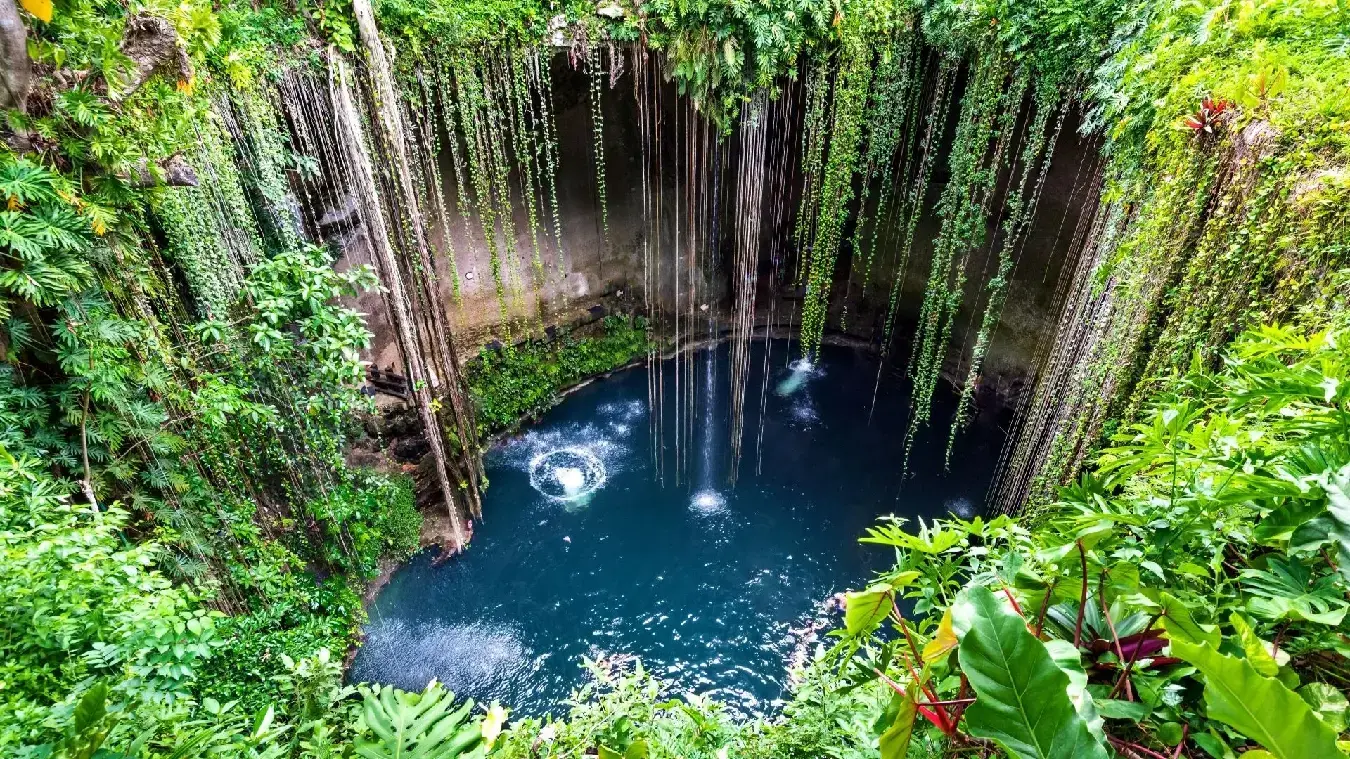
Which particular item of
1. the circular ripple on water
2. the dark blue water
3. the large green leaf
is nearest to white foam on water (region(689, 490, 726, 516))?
the dark blue water

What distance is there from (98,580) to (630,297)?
299 inches

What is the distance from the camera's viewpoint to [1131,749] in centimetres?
99

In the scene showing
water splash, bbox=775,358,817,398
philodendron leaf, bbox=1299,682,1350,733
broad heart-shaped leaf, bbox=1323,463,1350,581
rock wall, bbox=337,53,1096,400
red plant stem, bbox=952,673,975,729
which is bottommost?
water splash, bbox=775,358,817,398

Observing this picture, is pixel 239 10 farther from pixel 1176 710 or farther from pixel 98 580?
pixel 1176 710

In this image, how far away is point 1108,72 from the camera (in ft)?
15.4

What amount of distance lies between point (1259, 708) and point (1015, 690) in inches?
10.0

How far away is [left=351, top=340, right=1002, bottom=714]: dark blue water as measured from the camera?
214 inches

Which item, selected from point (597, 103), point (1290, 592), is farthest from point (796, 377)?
point (1290, 592)

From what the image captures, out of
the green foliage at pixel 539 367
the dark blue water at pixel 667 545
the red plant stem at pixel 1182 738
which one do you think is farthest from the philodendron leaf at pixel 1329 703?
the green foliage at pixel 539 367

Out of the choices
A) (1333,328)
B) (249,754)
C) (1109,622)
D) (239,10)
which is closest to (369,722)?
(249,754)

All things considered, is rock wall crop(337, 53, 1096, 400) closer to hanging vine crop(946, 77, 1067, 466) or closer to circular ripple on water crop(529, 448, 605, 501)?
hanging vine crop(946, 77, 1067, 466)

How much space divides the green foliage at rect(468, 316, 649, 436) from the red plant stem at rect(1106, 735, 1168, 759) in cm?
721

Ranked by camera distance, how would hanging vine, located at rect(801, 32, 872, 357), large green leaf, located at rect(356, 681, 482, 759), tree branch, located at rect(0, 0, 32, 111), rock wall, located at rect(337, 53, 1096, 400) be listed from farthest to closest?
rock wall, located at rect(337, 53, 1096, 400)
hanging vine, located at rect(801, 32, 872, 357)
tree branch, located at rect(0, 0, 32, 111)
large green leaf, located at rect(356, 681, 482, 759)

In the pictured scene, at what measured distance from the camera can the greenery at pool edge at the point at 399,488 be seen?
43.8 inches
